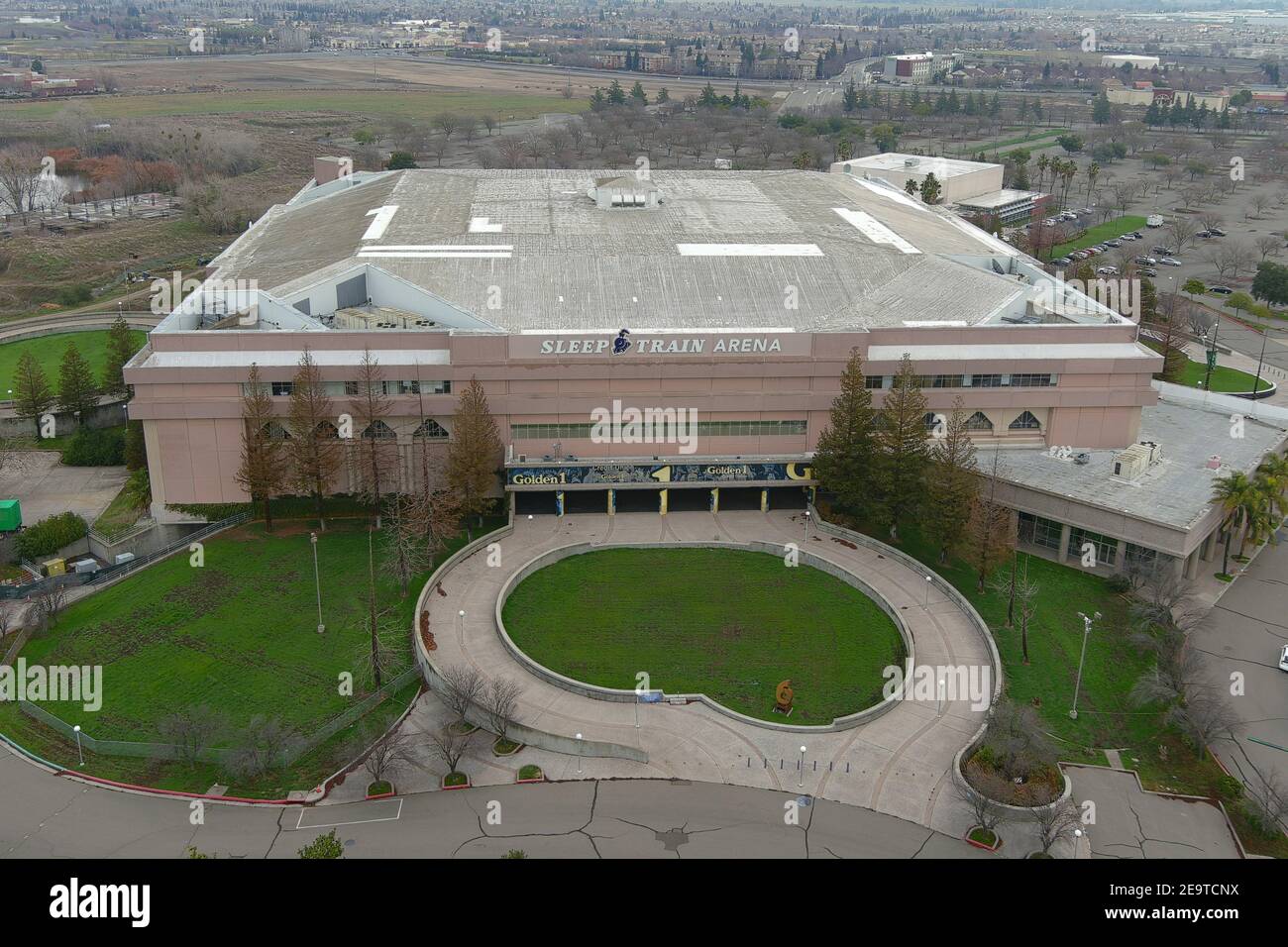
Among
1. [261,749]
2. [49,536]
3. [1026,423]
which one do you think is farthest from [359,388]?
[1026,423]

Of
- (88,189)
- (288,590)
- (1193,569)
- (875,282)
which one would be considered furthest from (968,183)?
(88,189)

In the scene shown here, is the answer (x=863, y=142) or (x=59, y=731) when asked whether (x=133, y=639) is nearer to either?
(x=59, y=731)

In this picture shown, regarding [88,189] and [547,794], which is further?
[88,189]

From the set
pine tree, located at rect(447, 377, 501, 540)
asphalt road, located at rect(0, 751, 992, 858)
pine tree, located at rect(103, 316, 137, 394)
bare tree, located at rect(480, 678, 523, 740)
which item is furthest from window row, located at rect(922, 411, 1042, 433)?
pine tree, located at rect(103, 316, 137, 394)

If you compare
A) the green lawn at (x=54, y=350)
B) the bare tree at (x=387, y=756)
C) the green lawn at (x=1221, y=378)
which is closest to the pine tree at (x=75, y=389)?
the green lawn at (x=54, y=350)

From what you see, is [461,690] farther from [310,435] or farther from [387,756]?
[310,435]

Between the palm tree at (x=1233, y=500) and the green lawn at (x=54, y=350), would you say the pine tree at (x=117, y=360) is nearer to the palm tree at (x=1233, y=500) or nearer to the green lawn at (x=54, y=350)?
the green lawn at (x=54, y=350)
